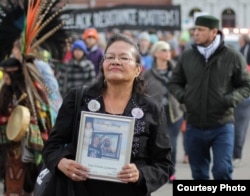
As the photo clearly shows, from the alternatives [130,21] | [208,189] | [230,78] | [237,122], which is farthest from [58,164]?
[130,21]

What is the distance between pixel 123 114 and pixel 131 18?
16275 millimetres

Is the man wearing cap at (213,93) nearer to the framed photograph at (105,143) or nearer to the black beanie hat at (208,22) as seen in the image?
the black beanie hat at (208,22)

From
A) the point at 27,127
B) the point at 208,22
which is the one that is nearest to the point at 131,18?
the point at 208,22

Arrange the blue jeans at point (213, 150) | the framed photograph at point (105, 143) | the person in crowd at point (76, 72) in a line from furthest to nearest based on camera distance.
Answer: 1. the person in crowd at point (76, 72)
2. the blue jeans at point (213, 150)
3. the framed photograph at point (105, 143)

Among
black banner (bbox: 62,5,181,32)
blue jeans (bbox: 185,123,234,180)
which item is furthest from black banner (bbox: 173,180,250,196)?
black banner (bbox: 62,5,181,32)

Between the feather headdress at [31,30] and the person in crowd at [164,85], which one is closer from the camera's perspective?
the feather headdress at [31,30]

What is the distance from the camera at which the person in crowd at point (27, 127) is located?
6930 mm

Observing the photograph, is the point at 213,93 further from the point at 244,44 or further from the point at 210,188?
the point at 244,44

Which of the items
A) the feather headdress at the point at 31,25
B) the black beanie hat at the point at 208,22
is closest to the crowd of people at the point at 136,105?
the black beanie hat at the point at 208,22

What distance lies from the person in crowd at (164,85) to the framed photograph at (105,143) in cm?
538

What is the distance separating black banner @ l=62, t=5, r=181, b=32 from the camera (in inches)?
760

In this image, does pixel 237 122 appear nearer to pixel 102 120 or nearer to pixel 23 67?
pixel 23 67

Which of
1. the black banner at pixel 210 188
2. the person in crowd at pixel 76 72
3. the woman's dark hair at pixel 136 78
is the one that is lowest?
the black banner at pixel 210 188

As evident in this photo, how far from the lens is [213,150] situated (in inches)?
266
